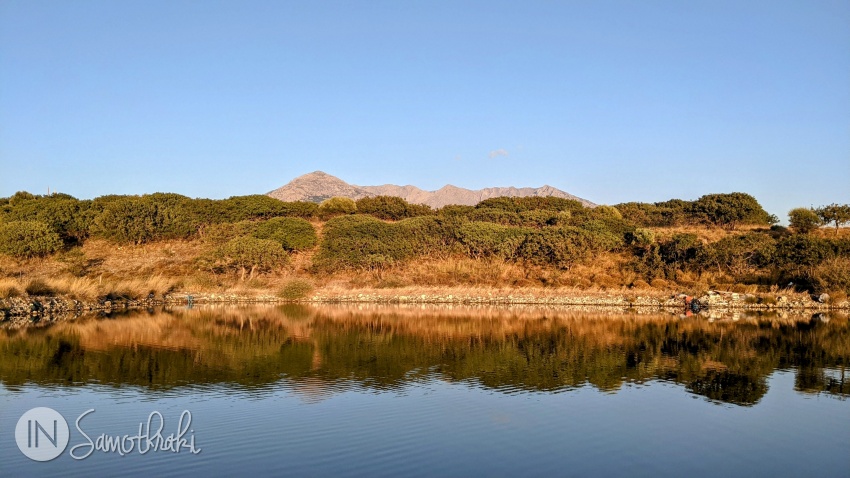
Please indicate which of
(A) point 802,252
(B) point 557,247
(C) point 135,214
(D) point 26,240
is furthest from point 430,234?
(D) point 26,240

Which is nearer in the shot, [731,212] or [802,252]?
[802,252]

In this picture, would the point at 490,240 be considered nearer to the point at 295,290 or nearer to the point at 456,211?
the point at 456,211

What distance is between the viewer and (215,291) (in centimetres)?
4725

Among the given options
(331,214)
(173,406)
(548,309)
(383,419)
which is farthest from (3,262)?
(383,419)

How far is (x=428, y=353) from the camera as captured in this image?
896 inches

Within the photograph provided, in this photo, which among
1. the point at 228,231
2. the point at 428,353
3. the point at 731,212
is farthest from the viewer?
the point at 731,212

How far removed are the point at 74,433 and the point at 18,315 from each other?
2640cm

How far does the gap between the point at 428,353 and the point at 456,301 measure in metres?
22.5

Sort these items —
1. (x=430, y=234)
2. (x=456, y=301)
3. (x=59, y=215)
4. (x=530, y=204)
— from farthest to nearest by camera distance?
(x=530, y=204)
(x=59, y=215)
(x=430, y=234)
(x=456, y=301)

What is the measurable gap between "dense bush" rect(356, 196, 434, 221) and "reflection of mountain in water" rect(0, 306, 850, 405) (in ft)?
131

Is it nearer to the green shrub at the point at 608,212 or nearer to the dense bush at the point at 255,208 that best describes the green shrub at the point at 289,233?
the dense bush at the point at 255,208

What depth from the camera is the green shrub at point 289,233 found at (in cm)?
5669

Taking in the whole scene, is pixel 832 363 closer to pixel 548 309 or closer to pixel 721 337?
pixel 721 337

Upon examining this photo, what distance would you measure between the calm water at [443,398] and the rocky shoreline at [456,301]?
341 inches
